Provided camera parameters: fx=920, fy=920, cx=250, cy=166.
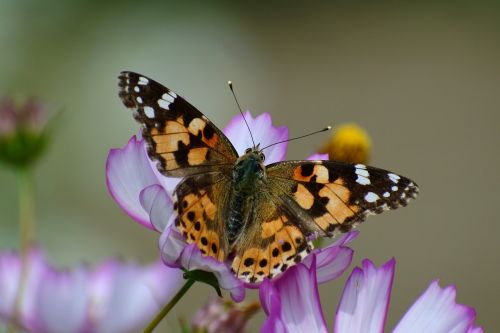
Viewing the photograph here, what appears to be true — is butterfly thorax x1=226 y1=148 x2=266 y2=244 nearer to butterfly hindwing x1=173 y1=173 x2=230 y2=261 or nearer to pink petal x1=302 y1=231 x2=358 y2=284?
butterfly hindwing x1=173 y1=173 x2=230 y2=261

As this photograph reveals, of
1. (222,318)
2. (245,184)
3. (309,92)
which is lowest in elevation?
(309,92)

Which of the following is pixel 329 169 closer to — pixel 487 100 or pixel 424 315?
pixel 424 315

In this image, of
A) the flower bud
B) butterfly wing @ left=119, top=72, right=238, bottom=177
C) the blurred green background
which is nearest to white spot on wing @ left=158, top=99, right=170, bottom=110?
butterfly wing @ left=119, top=72, right=238, bottom=177

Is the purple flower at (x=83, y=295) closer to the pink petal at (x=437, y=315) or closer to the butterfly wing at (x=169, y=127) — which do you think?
the butterfly wing at (x=169, y=127)

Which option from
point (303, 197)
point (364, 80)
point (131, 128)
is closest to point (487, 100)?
point (364, 80)

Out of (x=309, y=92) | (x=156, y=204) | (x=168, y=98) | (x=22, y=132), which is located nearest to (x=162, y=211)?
(x=156, y=204)

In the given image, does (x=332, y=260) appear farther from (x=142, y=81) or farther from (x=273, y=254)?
(x=142, y=81)

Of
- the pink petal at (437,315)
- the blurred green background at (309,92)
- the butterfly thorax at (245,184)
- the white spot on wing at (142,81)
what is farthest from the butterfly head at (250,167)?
the blurred green background at (309,92)
